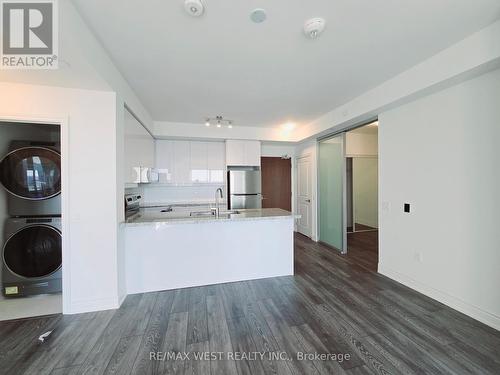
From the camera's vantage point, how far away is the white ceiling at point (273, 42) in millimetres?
1488

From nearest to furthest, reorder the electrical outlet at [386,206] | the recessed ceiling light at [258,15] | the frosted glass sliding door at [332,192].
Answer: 1. the recessed ceiling light at [258,15]
2. the electrical outlet at [386,206]
3. the frosted glass sliding door at [332,192]

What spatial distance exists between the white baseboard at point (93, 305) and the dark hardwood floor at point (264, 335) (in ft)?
0.22

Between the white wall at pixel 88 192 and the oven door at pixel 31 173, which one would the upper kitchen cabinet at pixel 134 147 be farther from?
the oven door at pixel 31 173

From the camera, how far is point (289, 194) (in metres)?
5.58

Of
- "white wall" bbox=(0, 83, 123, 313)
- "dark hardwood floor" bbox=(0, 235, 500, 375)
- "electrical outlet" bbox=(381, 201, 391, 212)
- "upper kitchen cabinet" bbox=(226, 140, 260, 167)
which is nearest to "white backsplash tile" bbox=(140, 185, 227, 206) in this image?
"upper kitchen cabinet" bbox=(226, 140, 260, 167)

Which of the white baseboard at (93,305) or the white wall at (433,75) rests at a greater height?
the white wall at (433,75)

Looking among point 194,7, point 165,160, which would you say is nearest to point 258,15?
point 194,7

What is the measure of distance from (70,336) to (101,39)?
256cm

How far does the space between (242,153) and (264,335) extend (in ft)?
11.5

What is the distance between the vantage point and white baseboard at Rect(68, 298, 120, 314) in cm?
215

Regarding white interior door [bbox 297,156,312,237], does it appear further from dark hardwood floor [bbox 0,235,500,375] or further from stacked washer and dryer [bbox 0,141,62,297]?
stacked washer and dryer [bbox 0,141,62,297]

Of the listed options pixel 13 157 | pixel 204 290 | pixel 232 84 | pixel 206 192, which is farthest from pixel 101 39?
pixel 206 192

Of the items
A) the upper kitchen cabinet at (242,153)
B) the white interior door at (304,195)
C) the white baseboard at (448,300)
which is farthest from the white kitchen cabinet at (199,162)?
the white baseboard at (448,300)

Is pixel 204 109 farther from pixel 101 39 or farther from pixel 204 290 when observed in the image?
pixel 204 290
